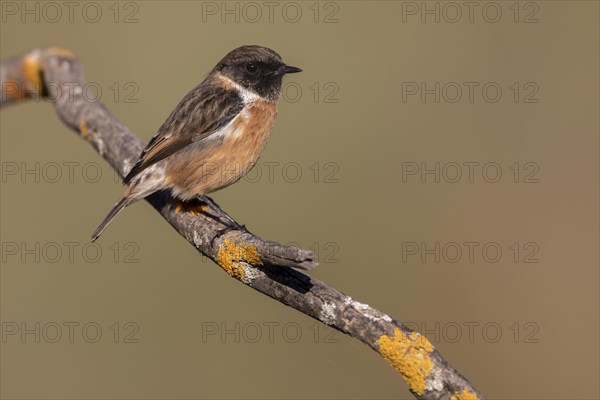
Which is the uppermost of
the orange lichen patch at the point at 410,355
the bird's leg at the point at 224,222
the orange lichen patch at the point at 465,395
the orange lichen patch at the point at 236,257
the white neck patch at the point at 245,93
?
the white neck patch at the point at 245,93

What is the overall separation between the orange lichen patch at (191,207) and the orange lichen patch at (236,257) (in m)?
1.13

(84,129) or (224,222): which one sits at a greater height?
(84,129)

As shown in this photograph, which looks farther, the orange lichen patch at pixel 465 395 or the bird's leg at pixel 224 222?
the bird's leg at pixel 224 222

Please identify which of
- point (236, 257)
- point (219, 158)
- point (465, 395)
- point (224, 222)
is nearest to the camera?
point (465, 395)

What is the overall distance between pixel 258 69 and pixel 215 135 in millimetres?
783

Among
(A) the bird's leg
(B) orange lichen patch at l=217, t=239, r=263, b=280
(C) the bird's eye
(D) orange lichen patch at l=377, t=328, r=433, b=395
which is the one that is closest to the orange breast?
(A) the bird's leg

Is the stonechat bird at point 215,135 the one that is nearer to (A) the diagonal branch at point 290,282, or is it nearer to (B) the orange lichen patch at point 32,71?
(A) the diagonal branch at point 290,282

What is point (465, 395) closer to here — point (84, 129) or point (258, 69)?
point (258, 69)

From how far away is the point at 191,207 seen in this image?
20.6ft

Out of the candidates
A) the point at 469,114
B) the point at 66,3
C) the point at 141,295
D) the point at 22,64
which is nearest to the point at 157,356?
the point at 141,295

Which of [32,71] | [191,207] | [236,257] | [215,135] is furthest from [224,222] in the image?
[32,71]

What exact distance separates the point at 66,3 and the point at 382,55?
502 cm

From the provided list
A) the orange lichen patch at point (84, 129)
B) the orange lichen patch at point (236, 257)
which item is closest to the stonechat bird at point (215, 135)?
the orange lichen patch at point (84, 129)

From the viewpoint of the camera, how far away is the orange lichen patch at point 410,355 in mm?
3994
